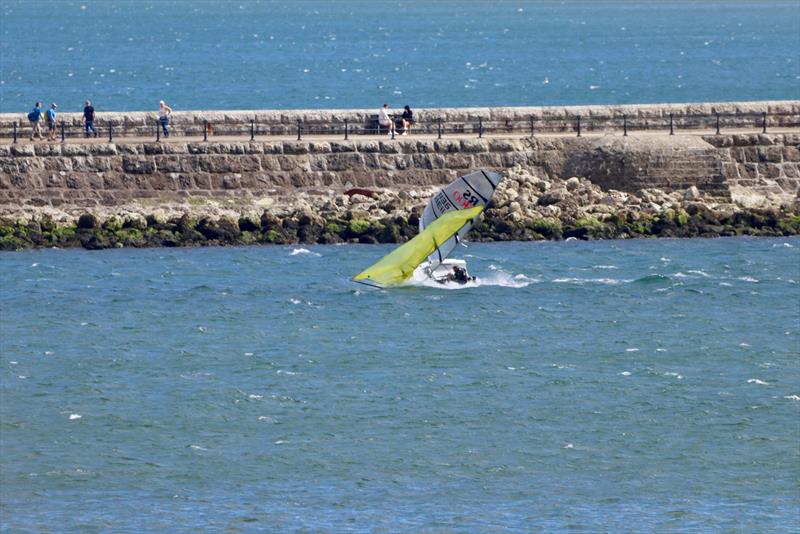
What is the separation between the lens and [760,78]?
9844 centimetres

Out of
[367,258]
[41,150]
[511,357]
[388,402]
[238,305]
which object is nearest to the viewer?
[388,402]

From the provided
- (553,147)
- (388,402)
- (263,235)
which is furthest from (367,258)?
(388,402)

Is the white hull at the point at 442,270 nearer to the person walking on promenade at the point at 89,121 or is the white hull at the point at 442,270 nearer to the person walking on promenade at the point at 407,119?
the person walking on promenade at the point at 407,119

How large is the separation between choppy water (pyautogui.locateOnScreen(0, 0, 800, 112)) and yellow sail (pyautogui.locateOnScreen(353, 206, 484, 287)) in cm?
4132

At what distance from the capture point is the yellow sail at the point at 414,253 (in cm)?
3622

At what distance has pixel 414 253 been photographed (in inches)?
1432

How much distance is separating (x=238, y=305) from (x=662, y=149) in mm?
12819

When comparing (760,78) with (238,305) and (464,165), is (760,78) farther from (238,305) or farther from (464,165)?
(238,305)

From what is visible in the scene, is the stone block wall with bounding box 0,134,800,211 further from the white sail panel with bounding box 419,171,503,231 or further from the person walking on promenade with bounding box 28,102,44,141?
the white sail panel with bounding box 419,171,503,231

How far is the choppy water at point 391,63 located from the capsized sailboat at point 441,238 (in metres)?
41.0

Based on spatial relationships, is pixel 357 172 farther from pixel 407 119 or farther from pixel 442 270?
pixel 442 270

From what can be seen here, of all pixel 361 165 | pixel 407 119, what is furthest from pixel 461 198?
pixel 407 119

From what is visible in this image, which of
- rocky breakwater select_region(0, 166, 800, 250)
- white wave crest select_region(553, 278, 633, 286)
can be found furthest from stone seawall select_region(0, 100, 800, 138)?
white wave crest select_region(553, 278, 633, 286)

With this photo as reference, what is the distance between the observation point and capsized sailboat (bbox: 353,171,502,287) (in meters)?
36.3
